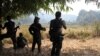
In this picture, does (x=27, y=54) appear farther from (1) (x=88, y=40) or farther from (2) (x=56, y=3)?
(1) (x=88, y=40)

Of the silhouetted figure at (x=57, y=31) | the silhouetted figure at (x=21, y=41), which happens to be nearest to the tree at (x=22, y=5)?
the silhouetted figure at (x=21, y=41)

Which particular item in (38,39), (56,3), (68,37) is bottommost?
(68,37)

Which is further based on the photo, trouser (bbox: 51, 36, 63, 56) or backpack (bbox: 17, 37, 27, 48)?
backpack (bbox: 17, 37, 27, 48)

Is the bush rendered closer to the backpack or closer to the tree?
the tree

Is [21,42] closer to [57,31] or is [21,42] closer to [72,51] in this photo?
[72,51]

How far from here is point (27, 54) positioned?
56.2 feet

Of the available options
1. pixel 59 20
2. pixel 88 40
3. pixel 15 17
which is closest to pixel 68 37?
pixel 88 40

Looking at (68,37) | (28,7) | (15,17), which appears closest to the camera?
(28,7)

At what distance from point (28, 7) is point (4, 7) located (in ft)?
3.68

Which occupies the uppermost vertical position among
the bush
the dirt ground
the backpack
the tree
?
the tree

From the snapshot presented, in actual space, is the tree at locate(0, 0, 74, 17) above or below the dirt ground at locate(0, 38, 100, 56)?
above

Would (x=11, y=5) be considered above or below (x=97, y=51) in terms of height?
above

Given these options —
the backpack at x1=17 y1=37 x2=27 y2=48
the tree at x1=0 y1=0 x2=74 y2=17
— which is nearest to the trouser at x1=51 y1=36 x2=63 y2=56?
the backpack at x1=17 y1=37 x2=27 y2=48

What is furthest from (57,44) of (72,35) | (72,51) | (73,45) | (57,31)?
(72,35)
